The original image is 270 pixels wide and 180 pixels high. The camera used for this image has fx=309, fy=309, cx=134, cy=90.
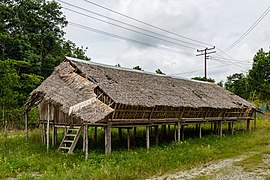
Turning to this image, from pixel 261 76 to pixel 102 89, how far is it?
39.0m

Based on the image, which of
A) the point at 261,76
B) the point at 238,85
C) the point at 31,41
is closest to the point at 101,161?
the point at 31,41

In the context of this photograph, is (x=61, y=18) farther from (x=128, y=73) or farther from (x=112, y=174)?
(x=112, y=174)

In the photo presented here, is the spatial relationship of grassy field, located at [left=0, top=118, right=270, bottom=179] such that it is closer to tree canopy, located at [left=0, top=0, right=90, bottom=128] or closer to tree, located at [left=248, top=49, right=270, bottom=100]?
tree canopy, located at [left=0, top=0, right=90, bottom=128]

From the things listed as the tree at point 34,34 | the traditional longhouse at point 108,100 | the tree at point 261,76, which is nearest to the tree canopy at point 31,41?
the tree at point 34,34

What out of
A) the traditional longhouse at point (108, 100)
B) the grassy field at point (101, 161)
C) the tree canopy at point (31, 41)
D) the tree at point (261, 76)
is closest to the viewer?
the grassy field at point (101, 161)

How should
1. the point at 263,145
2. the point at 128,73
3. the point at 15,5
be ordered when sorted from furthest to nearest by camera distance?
1. the point at 15,5
2. the point at 263,145
3. the point at 128,73

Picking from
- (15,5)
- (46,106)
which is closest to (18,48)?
(15,5)

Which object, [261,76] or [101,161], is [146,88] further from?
[261,76]

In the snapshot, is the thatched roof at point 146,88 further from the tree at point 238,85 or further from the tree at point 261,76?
the tree at point 238,85

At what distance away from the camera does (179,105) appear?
60.8ft

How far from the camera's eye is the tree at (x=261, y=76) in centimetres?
4690

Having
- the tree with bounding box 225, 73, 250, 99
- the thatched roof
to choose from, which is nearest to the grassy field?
the thatched roof

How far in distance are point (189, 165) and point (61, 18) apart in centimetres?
3243

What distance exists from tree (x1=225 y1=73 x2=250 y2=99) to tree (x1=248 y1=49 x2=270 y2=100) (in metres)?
5.08
